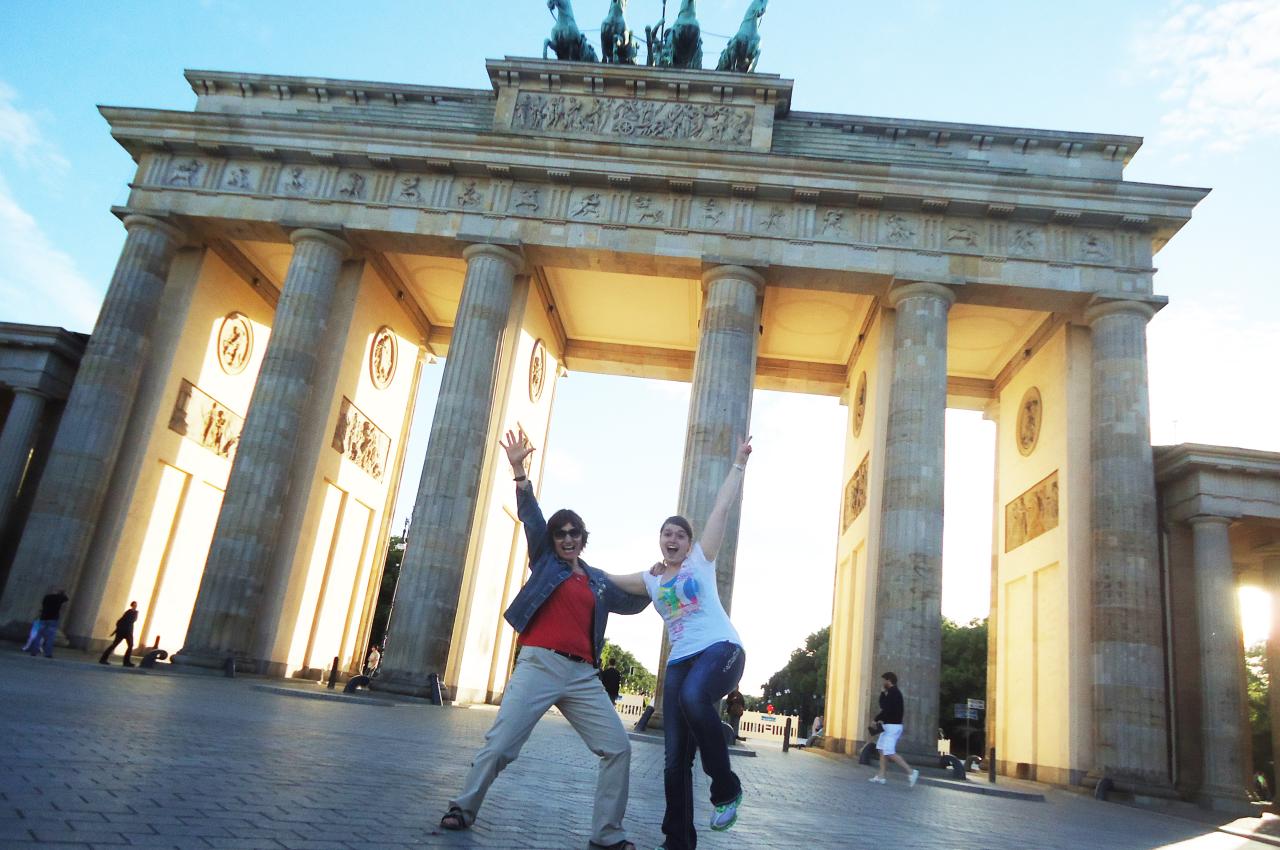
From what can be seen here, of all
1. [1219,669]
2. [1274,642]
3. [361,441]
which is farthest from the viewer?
[361,441]

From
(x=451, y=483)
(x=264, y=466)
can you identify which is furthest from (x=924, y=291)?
(x=264, y=466)

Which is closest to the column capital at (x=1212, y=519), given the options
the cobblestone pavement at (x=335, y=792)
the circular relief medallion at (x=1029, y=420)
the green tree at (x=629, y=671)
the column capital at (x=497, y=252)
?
the circular relief medallion at (x=1029, y=420)

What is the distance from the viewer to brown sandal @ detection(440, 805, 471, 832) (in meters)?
4.39

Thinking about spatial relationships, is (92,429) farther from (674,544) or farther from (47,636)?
(674,544)

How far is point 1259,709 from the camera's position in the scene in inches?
1727

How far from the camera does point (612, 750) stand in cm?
461

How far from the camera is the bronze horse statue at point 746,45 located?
1046 inches

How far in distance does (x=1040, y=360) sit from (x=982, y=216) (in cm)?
509

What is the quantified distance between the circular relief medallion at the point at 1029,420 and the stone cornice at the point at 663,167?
5.26 metres

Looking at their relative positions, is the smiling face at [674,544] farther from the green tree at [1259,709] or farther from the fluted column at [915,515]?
the green tree at [1259,709]

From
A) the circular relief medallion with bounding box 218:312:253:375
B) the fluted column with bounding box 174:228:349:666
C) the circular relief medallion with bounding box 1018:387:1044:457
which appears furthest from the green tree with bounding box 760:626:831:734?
the fluted column with bounding box 174:228:349:666

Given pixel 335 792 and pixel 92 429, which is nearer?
pixel 335 792

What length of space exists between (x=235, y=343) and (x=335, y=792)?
24.3 meters

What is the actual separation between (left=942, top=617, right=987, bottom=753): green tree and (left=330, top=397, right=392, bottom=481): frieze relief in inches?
1711
